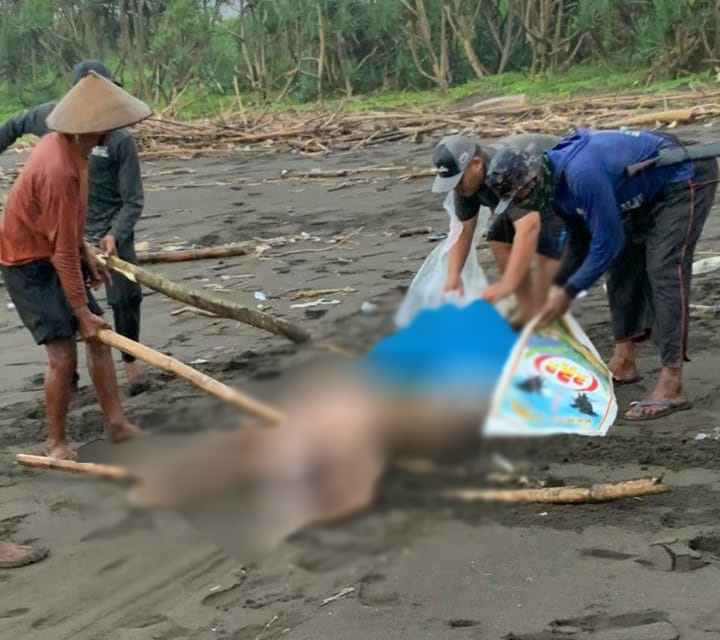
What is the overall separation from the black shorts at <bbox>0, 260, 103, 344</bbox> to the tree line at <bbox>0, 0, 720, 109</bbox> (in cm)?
1663

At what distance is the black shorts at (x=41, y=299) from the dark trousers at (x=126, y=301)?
42.8 inches

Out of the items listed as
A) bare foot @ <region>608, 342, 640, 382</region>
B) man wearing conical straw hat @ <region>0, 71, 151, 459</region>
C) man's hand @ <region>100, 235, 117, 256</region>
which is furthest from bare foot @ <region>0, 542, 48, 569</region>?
bare foot @ <region>608, 342, 640, 382</region>

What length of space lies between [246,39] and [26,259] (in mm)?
24553

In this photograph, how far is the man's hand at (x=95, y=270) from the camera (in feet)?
17.1

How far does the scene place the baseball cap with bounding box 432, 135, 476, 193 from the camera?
2.84 metres

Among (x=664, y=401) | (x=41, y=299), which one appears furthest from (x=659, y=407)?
(x=41, y=299)

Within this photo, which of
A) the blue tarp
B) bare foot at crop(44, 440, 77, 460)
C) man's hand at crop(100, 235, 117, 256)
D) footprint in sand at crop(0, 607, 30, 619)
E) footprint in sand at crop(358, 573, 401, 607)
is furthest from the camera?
man's hand at crop(100, 235, 117, 256)

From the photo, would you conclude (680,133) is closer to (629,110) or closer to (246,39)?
(629,110)

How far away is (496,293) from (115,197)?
4940 millimetres

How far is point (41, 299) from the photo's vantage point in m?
4.92

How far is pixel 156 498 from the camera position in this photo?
133cm

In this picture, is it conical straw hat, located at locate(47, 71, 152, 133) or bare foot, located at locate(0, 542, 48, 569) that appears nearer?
bare foot, located at locate(0, 542, 48, 569)

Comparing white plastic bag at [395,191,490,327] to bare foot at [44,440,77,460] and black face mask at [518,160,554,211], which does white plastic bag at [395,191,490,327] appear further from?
bare foot at [44,440,77,460]

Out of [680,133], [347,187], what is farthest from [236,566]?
[680,133]
